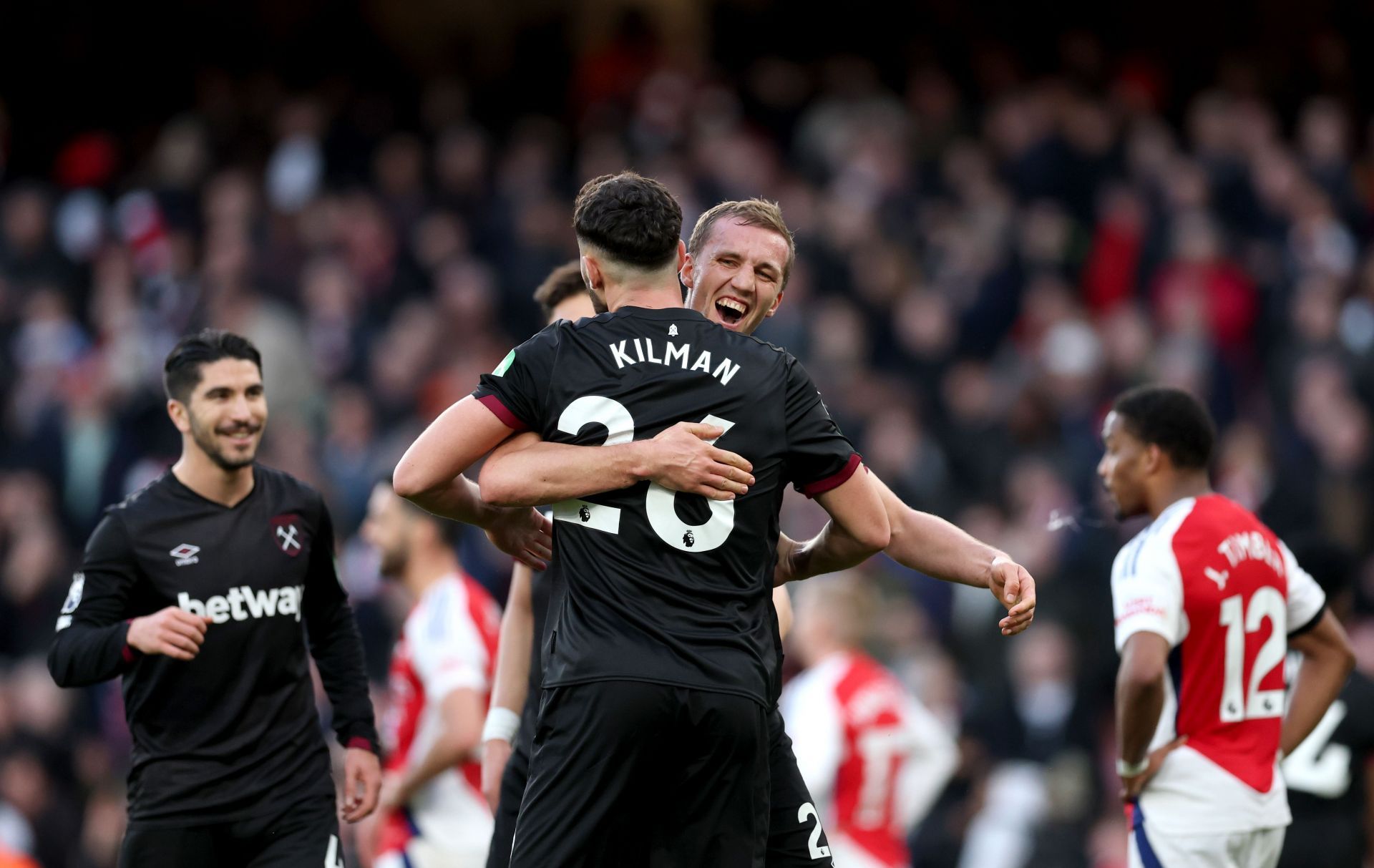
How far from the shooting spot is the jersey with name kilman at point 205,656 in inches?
229

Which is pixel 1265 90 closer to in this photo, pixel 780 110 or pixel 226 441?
pixel 780 110

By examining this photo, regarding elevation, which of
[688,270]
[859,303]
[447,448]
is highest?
[859,303]

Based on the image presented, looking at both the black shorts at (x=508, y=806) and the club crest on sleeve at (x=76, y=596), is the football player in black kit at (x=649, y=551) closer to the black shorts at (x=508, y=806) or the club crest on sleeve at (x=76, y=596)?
the black shorts at (x=508, y=806)

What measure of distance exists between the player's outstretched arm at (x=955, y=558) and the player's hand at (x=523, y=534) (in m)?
0.99

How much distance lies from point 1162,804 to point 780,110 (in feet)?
40.8

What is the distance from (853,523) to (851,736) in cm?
385

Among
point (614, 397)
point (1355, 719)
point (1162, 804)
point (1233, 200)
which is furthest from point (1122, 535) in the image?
point (614, 397)

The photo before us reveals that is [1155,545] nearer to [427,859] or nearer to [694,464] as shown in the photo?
[694,464]

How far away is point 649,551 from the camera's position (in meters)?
4.57

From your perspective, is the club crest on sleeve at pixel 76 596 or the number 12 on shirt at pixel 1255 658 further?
the number 12 on shirt at pixel 1255 658

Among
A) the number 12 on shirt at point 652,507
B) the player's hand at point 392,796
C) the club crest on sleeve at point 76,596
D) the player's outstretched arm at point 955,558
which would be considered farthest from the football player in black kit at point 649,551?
the player's hand at point 392,796

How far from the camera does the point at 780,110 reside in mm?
17562

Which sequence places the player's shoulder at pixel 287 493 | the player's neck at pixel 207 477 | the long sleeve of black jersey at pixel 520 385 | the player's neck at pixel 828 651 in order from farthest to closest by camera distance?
the player's neck at pixel 828 651
the player's shoulder at pixel 287 493
the player's neck at pixel 207 477
the long sleeve of black jersey at pixel 520 385

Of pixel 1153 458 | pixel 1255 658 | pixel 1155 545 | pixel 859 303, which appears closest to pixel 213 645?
pixel 1155 545
